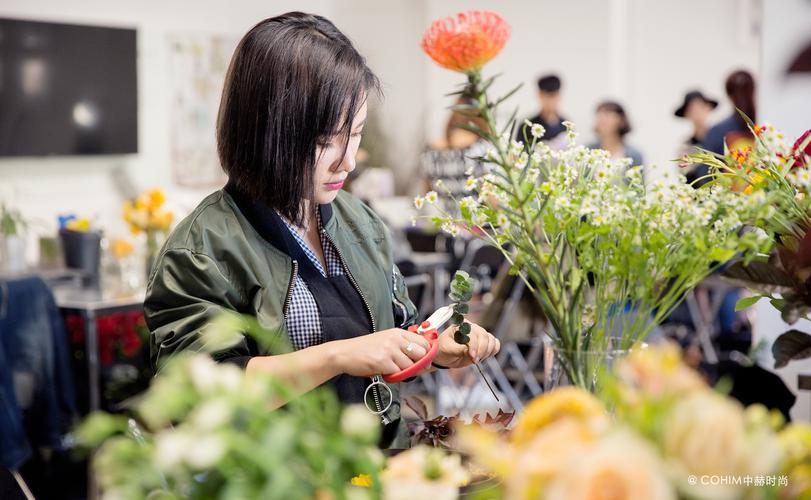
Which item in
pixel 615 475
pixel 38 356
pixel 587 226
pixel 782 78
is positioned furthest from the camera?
pixel 38 356

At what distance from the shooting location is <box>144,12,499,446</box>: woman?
1308 mm

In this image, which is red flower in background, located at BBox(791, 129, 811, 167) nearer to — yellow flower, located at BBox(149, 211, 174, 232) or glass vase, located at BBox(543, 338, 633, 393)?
glass vase, located at BBox(543, 338, 633, 393)

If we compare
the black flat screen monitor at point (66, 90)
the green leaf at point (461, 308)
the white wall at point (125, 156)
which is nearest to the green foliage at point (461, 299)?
the green leaf at point (461, 308)

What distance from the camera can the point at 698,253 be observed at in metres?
1.06

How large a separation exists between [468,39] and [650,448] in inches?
23.3

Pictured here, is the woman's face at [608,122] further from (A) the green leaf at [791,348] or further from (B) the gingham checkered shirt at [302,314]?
(A) the green leaf at [791,348]

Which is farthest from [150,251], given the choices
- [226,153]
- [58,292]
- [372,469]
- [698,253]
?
[372,469]

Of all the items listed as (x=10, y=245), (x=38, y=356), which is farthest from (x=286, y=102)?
(x=10, y=245)

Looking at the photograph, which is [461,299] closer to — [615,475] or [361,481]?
[361,481]

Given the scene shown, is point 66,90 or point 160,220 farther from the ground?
point 66,90

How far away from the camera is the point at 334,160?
55.5 inches

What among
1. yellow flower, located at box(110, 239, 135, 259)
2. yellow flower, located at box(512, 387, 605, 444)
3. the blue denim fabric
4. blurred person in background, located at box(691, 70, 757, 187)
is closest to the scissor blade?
yellow flower, located at box(512, 387, 605, 444)

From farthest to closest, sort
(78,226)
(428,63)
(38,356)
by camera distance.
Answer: (428,63)
(78,226)
(38,356)

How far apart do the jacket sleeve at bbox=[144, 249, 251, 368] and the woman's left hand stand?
11.0 inches
